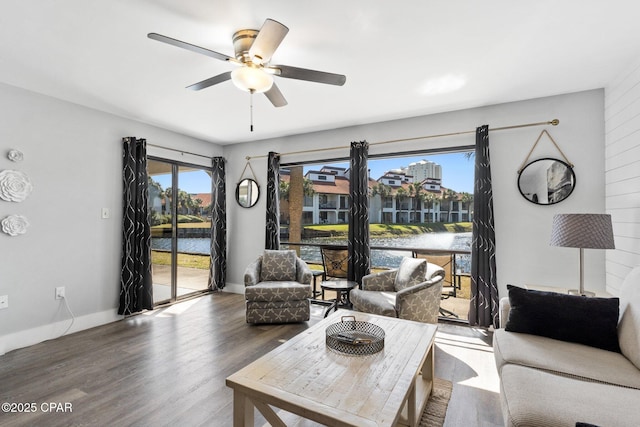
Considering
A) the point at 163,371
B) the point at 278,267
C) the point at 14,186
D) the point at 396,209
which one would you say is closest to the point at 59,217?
the point at 14,186

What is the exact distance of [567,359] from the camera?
1697 mm

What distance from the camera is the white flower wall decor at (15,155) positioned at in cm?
288

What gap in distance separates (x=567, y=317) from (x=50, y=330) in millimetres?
4618

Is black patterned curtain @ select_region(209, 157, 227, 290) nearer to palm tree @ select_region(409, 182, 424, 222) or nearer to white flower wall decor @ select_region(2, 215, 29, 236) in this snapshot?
white flower wall decor @ select_region(2, 215, 29, 236)

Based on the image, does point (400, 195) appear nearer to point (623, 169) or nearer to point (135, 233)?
point (623, 169)

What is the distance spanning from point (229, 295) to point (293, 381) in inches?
146

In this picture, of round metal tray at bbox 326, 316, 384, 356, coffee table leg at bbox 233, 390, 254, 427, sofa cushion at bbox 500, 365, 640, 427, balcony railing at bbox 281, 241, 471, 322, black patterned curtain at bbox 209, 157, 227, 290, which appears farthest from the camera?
black patterned curtain at bbox 209, 157, 227, 290

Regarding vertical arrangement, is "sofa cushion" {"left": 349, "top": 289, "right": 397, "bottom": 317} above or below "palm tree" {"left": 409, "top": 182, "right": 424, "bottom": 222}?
below

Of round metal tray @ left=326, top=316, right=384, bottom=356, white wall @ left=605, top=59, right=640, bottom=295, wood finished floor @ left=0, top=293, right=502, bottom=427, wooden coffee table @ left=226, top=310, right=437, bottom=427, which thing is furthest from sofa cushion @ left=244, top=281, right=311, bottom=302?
white wall @ left=605, top=59, right=640, bottom=295

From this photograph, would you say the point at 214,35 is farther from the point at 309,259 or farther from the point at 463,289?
the point at 463,289

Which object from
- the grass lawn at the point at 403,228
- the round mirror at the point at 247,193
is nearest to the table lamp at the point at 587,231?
the grass lawn at the point at 403,228

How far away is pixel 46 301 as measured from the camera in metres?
3.15

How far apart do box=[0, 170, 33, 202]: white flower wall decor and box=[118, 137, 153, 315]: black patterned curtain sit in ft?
3.10

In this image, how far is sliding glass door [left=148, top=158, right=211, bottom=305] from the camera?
4352 mm
